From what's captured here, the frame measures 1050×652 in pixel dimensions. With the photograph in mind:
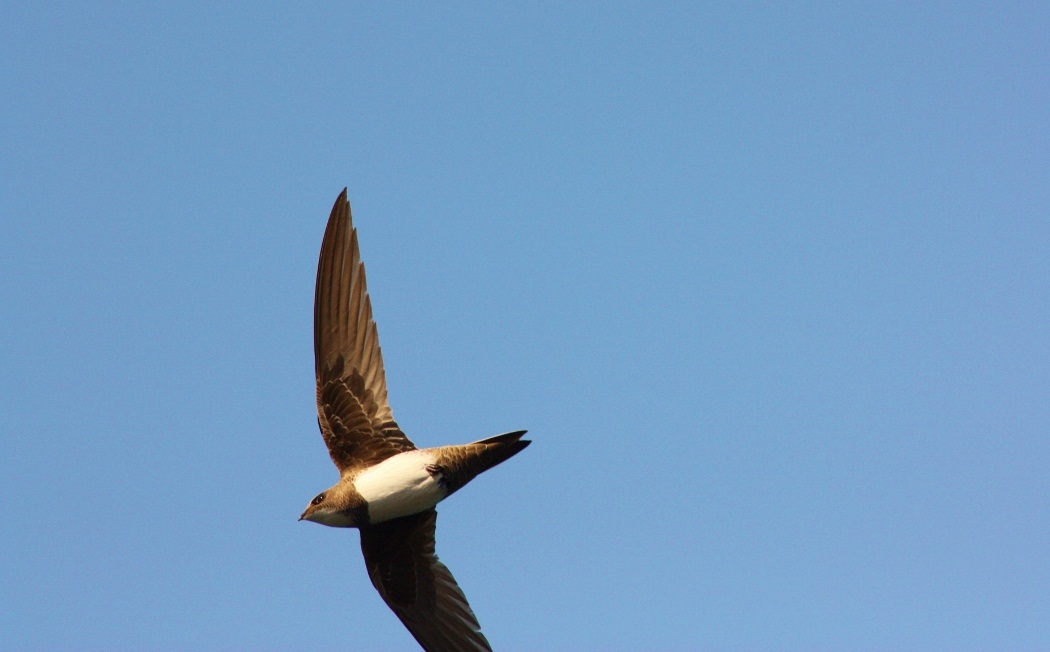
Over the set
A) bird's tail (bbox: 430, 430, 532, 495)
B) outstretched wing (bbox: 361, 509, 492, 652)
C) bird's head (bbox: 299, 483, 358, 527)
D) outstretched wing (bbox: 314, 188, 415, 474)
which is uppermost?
outstretched wing (bbox: 314, 188, 415, 474)

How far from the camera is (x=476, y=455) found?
1054cm

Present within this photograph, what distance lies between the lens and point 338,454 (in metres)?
11.0

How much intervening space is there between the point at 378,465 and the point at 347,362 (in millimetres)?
1039

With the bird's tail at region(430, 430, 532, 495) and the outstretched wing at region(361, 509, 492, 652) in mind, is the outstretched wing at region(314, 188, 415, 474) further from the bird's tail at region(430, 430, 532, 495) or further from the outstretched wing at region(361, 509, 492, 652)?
the outstretched wing at region(361, 509, 492, 652)

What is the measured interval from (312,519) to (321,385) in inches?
47.8

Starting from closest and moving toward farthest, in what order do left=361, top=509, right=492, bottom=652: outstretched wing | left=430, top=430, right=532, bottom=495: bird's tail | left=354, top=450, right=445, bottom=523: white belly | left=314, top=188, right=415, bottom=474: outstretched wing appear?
1. left=430, top=430, right=532, bottom=495: bird's tail
2. left=354, top=450, right=445, bottom=523: white belly
3. left=314, top=188, right=415, bottom=474: outstretched wing
4. left=361, top=509, right=492, bottom=652: outstretched wing

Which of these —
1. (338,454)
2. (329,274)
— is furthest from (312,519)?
(329,274)

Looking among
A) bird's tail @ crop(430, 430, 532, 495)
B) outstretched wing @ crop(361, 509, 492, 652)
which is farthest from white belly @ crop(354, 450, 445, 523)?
outstretched wing @ crop(361, 509, 492, 652)

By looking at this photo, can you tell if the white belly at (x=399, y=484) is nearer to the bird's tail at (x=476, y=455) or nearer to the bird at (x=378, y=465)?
the bird at (x=378, y=465)

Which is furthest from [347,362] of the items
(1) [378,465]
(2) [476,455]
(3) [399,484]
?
(2) [476,455]

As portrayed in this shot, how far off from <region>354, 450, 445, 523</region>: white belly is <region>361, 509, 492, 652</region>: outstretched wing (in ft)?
2.48

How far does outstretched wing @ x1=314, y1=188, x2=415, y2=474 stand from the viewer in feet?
36.1

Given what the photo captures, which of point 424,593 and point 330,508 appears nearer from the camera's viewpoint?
point 330,508

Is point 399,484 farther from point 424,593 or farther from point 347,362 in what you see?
point 424,593
